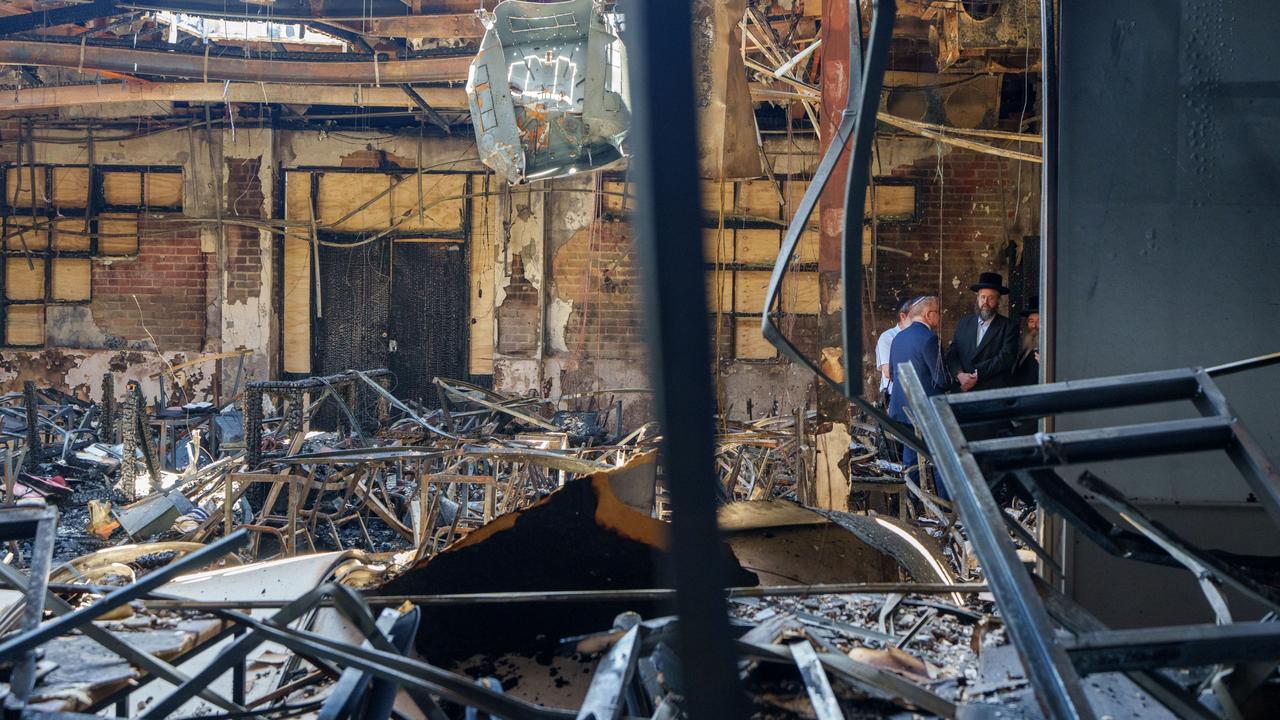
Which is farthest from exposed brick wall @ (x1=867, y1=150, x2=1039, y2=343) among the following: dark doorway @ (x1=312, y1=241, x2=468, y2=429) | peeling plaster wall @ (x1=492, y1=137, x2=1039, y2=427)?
dark doorway @ (x1=312, y1=241, x2=468, y2=429)

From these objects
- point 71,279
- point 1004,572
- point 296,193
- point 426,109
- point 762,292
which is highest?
point 426,109

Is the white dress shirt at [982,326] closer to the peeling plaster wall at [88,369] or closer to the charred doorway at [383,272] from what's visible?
the charred doorway at [383,272]

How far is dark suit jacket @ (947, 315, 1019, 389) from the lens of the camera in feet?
22.6

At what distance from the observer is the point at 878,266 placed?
11852mm

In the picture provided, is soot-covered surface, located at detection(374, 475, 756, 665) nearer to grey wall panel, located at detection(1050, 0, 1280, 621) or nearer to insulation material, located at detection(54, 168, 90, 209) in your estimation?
grey wall panel, located at detection(1050, 0, 1280, 621)

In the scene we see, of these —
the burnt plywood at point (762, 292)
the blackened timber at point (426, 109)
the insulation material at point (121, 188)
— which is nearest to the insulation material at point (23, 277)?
the insulation material at point (121, 188)

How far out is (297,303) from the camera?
12.4m

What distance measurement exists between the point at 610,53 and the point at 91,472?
6.77 meters

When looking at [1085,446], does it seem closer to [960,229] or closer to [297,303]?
[960,229]

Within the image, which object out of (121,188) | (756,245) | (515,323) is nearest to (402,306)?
(515,323)

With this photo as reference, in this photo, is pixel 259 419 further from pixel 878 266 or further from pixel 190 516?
pixel 878 266

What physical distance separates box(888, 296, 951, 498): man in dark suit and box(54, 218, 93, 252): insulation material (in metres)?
11.1

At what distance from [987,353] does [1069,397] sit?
496 cm

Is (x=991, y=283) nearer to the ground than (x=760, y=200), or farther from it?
nearer to the ground
